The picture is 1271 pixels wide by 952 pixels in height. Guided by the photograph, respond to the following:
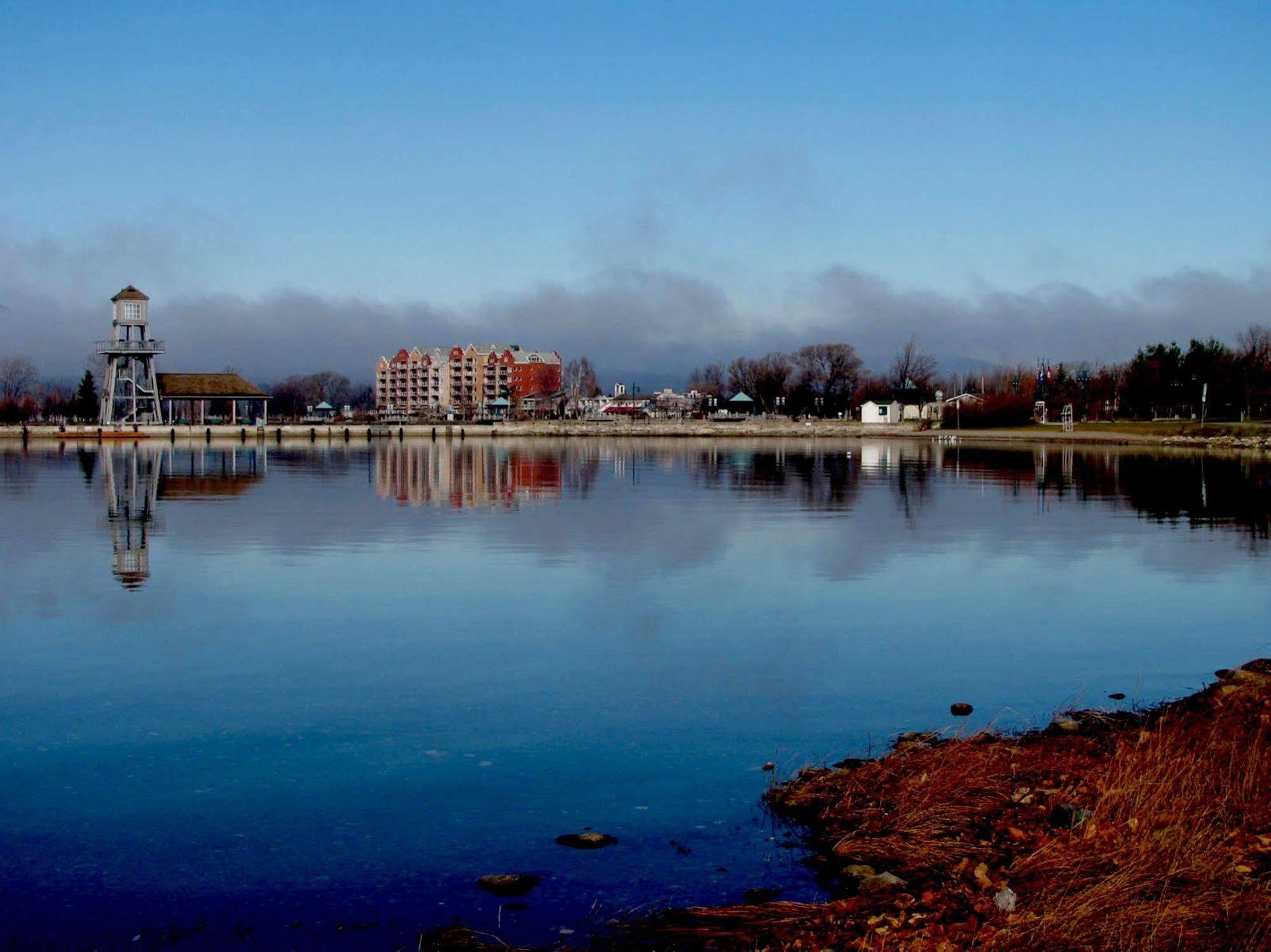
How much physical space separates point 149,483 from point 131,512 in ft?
40.0

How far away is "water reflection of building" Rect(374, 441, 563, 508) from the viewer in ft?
117

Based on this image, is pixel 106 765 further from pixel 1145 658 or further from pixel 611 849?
pixel 1145 658

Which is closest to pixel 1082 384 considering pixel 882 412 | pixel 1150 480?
pixel 882 412

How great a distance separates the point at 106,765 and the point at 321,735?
1.67m

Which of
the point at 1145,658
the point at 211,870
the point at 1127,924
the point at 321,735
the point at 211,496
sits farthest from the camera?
the point at 211,496

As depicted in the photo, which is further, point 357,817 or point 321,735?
point 321,735

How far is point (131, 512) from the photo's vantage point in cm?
3002

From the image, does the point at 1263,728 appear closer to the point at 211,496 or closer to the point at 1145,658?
the point at 1145,658

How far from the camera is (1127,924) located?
5.84 m

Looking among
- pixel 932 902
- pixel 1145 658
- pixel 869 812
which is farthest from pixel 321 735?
pixel 1145 658

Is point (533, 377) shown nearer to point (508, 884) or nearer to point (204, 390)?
point (204, 390)

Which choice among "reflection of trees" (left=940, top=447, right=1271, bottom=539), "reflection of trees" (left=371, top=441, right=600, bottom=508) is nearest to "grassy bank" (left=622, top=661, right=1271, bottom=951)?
"reflection of trees" (left=940, top=447, right=1271, bottom=539)

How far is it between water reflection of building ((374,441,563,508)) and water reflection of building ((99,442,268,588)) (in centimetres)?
552

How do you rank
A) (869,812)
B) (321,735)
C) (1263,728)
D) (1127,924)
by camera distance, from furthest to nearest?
1. (321,735)
2. (1263,728)
3. (869,812)
4. (1127,924)
